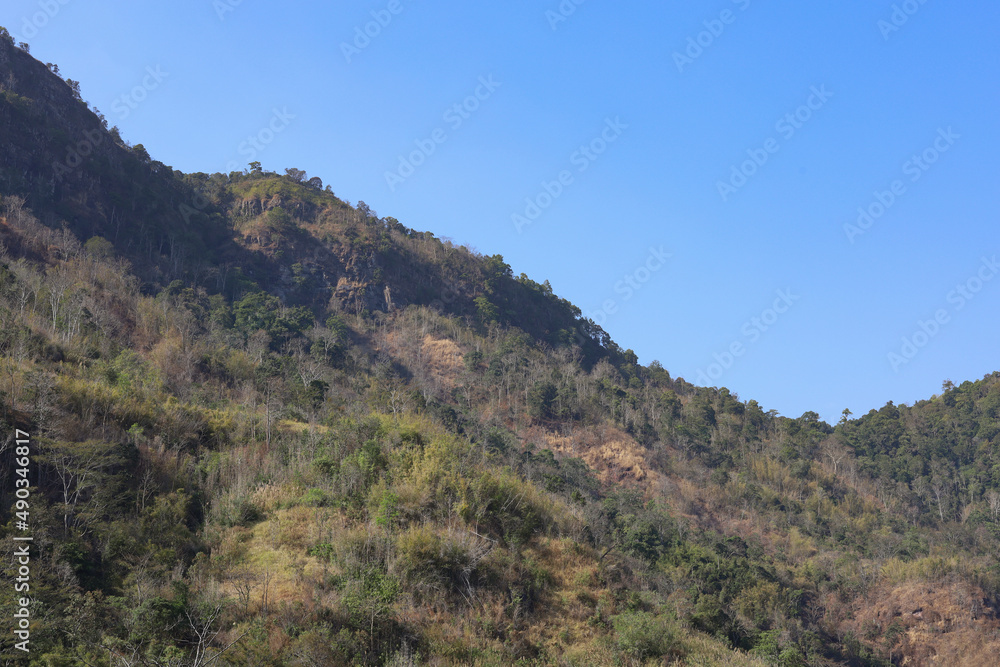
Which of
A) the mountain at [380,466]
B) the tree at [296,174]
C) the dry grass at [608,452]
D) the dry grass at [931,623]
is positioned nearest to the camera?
the mountain at [380,466]

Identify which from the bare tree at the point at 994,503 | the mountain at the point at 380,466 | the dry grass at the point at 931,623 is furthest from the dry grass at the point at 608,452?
the bare tree at the point at 994,503

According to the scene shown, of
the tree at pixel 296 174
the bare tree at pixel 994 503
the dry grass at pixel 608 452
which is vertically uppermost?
the tree at pixel 296 174

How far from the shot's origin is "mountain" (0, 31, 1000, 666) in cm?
1132

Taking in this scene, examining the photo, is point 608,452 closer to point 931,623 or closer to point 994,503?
point 931,623

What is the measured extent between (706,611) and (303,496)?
10.5 m

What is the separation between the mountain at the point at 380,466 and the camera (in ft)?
37.1

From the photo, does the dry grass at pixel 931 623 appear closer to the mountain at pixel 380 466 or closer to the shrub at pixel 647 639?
the mountain at pixel 380 466

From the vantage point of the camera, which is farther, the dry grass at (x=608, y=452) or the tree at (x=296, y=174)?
the tree at (x=296, y=174)

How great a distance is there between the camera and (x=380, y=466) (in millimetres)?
15516

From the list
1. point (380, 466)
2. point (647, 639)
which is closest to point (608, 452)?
point (380, 466)

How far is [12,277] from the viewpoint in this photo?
2475 cm

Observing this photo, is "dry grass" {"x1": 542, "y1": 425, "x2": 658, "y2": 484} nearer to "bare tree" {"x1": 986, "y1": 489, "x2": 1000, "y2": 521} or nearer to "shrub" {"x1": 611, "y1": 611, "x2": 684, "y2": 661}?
"bare tree" {"x1": 986, "y1": 489, "x2": 1000, "y2": 521}

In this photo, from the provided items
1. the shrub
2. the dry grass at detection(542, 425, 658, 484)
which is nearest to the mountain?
the shrub

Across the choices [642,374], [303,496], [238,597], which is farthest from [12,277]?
[642,374]
